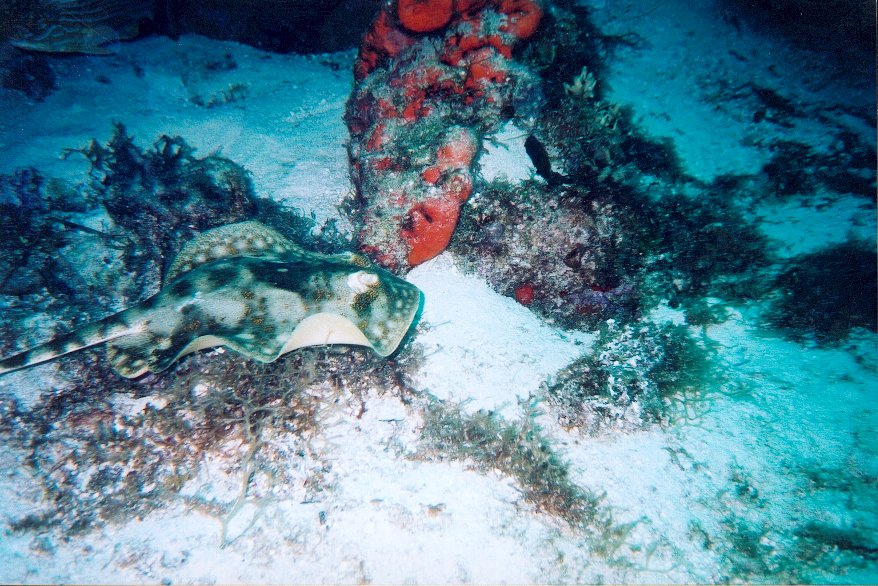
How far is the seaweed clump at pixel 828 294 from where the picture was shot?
4.28 meters

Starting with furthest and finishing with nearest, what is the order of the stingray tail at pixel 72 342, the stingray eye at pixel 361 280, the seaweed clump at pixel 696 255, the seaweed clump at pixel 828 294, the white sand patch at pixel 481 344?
the seaweed clump at pixel 696 255 → the seaweed clump at pixel 828 294 → the white sand patch at pixel 481 344 → the stingray eye at pixel 361 280 → the stingray tail at pixel 72 342

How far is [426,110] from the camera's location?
545cm

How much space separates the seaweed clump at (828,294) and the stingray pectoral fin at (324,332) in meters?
5.45

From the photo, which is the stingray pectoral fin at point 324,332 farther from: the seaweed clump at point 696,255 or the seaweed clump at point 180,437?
the seaweed clump at point 696,255

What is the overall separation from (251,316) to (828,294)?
7242mm

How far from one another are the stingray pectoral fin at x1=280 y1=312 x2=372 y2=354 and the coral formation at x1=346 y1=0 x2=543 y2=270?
167 cm

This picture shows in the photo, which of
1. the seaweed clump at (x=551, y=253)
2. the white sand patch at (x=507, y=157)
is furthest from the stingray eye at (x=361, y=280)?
the white sand patch at (x=507, y=157)

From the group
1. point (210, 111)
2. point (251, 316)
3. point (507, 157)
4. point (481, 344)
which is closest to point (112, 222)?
point (251, 316)

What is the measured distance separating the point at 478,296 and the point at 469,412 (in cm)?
169

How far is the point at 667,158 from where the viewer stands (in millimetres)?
6273

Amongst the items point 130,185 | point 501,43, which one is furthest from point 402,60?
point 130,185

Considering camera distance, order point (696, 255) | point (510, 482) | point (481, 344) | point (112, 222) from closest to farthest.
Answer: point (510, 482) → point (481, 344) → point (112, 222) → point (696, 255)

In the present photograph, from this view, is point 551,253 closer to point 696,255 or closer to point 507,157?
point 507,157

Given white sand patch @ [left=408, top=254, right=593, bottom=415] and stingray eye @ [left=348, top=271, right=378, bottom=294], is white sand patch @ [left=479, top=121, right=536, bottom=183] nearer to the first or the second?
white sand patch @ [left=408, top=254, right=593, bottom=415]
